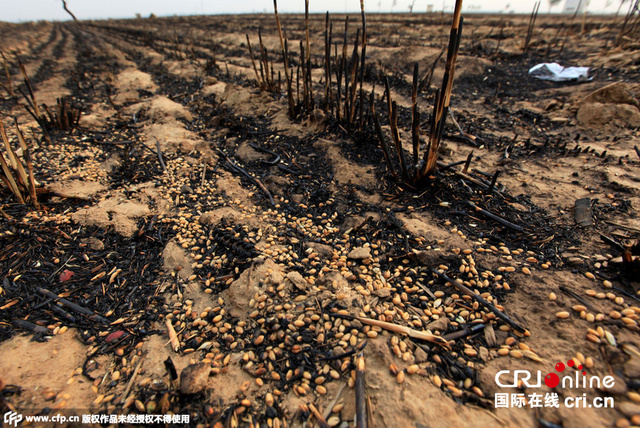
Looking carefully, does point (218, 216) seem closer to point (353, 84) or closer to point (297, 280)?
point (297, 280)

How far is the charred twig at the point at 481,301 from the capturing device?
200 centimetres

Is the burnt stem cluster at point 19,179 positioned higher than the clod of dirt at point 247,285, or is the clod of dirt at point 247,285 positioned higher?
the burnt stem cluster at point 19,179

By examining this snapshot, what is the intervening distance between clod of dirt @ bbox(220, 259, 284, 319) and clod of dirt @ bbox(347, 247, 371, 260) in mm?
697

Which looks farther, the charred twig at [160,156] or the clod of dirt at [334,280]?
the charred twig at [160,156]

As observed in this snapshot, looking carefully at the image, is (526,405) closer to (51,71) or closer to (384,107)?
(384,107)

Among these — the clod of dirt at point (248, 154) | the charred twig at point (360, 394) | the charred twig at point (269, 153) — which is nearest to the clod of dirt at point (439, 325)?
the charred twig at point (360, 394)

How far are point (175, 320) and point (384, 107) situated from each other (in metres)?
5.14

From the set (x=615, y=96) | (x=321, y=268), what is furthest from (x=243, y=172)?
(x=615, y=96)

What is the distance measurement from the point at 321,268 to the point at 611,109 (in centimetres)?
595

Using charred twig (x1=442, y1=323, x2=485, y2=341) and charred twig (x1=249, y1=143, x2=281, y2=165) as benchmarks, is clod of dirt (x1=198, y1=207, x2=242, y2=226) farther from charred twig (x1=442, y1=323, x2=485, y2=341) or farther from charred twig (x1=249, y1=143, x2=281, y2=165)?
charred twig (x1=442, y1=323, x2=485, y2=341)

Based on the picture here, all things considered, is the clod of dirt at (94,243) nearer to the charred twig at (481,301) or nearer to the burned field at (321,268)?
the burned field at (321,268)

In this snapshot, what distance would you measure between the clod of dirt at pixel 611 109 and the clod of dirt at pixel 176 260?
6.85m

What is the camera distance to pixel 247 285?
239cm

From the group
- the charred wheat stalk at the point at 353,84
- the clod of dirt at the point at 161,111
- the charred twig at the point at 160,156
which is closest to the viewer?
the charred wheat stalk at the point at 353,84
